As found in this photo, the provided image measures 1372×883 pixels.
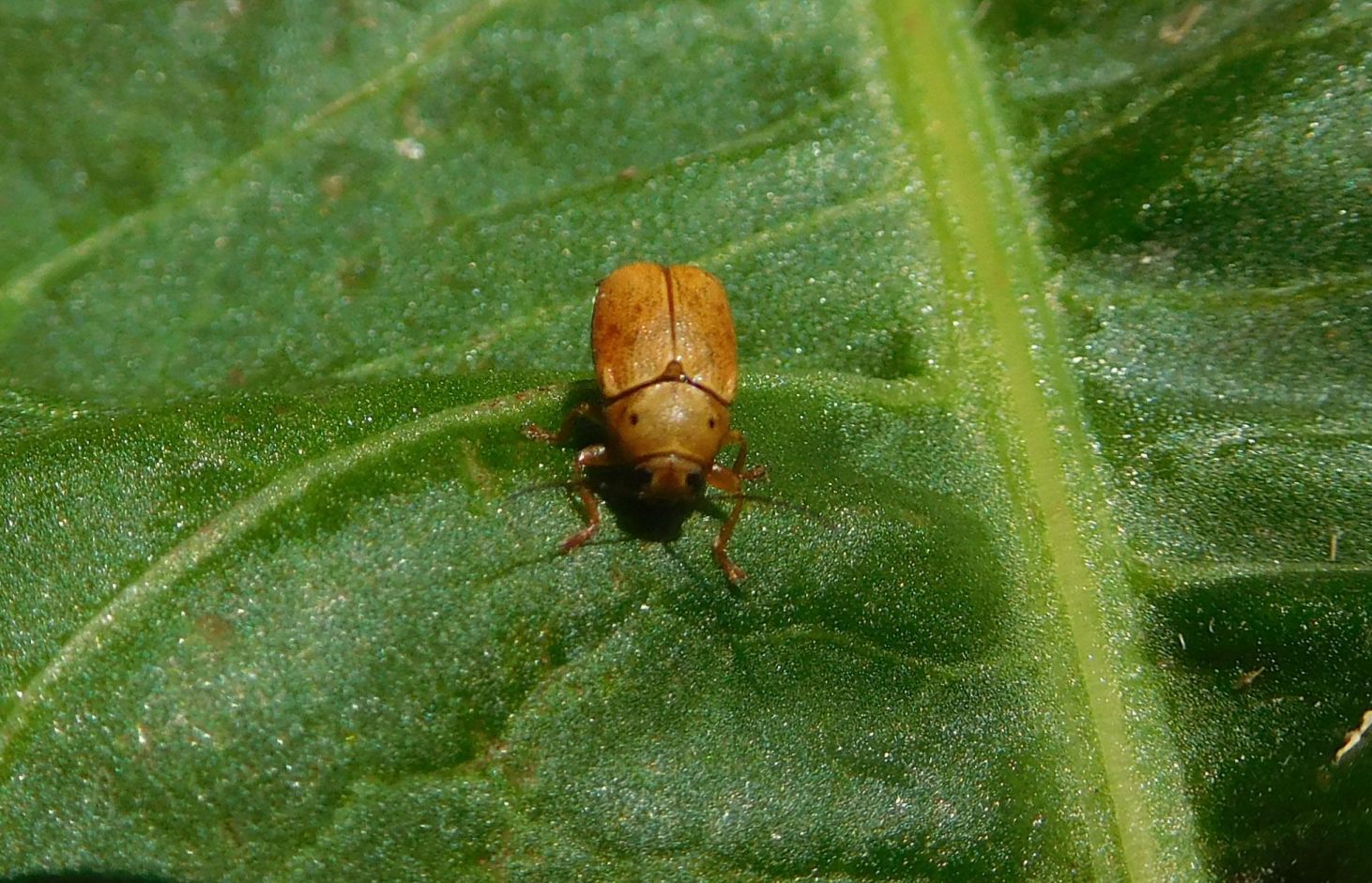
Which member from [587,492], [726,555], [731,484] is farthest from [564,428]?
[726,555]

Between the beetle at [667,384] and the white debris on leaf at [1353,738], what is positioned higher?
the beetle at [667,384]

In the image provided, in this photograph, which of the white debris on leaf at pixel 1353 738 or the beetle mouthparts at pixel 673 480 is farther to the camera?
the beetle mouthparts at pixel 673 480

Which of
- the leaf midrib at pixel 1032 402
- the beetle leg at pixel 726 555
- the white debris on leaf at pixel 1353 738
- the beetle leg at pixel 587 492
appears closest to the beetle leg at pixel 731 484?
the beetle leg at pixel 726 555

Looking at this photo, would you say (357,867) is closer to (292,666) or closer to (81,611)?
(292,666)

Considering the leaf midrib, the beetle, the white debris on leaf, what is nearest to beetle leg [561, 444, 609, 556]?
the beetle

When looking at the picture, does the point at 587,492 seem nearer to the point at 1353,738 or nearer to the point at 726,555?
the point at 726,555

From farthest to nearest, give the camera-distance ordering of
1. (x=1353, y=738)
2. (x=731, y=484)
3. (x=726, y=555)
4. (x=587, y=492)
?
(x=731, y=484) → (x=587, y=492) → (x=726, y=555) → (x=1353, y=738)

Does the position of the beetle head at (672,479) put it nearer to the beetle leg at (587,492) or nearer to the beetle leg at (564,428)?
the beetle leg at (587,492)
